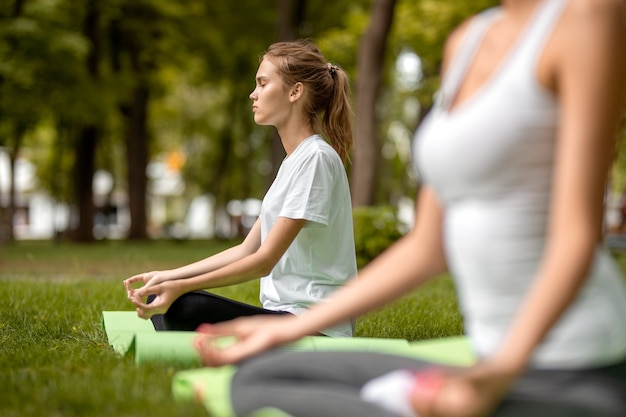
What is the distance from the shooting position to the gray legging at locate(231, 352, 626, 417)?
2170 mm

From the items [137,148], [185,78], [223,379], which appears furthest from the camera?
[185,78]

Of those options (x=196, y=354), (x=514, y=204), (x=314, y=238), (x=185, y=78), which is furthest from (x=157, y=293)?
(x=185, y=78)

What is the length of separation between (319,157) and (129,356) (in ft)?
4.16

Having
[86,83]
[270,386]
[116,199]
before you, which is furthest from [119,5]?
[116,199]

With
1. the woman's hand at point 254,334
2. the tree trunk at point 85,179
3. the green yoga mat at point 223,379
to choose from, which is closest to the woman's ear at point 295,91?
the green yoga mat at point 223,379

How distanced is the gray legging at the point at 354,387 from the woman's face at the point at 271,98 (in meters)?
2.06

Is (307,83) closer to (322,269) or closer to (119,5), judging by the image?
(322,269)

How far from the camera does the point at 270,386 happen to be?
2.60 metres

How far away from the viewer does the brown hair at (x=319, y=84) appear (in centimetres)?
462

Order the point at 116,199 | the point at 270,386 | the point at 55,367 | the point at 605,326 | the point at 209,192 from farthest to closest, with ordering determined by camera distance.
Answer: the point at 116,199 → the point at 209,192 → the point at 55,367 → the point at 270,386 → the point at 605,326

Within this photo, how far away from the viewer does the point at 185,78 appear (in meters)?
33.2

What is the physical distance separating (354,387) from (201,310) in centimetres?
173

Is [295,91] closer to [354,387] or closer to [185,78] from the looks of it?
[354,387]

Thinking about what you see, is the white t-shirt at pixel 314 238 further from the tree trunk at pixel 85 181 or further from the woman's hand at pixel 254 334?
the tree trunk at pixel 85 181
